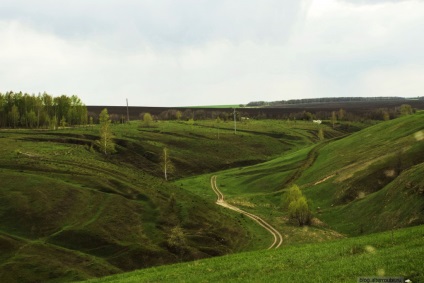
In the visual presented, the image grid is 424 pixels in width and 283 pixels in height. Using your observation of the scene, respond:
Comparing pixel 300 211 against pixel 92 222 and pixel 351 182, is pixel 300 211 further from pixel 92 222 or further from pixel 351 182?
pixel 92 222

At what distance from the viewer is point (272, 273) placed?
26.4 meters

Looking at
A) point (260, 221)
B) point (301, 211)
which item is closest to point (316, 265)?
point (301, 211)

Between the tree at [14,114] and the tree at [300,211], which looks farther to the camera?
the tree at [14,114]

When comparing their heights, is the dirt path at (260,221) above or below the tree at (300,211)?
below

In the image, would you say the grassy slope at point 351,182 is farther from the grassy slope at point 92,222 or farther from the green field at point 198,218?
the grassy slope at point 92,222

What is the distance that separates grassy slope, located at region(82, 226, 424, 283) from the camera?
22.2m

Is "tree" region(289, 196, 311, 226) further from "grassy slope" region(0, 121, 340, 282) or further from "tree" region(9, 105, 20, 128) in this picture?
"tree" region(9, 105, 20, 128)

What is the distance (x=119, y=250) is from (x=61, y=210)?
16.0 m

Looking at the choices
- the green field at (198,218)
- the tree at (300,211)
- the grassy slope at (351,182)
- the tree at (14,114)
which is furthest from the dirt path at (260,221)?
the tree at (14,114)

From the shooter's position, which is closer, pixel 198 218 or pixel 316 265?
pixel 316 265

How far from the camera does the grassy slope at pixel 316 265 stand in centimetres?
2225

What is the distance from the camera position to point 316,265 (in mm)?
26422

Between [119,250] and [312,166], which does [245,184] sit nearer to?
[312,166]

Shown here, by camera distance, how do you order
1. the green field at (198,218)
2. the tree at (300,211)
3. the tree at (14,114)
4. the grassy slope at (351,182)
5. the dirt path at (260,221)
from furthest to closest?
the tree at (14,114) < the tree at (300,211) < the dirt path at (260,221) < the grassy slope at (351,182) < the green field at (198,218)
